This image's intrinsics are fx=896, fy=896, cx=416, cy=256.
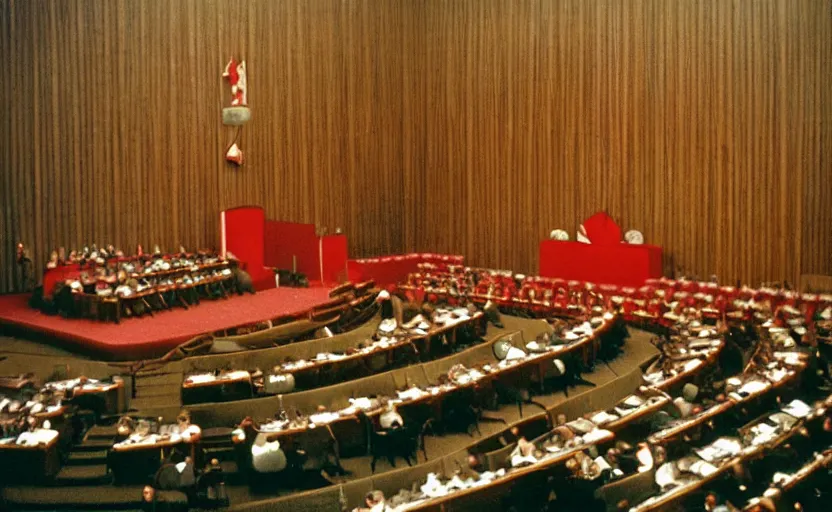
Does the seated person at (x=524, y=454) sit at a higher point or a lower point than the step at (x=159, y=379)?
lower

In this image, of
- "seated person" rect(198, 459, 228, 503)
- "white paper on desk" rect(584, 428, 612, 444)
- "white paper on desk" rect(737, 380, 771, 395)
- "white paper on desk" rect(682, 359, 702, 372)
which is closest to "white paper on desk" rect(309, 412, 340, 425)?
"seated person" rect(198, 459, 228, 503)

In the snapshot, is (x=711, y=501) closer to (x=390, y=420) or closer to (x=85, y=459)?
(x=390, y=420)

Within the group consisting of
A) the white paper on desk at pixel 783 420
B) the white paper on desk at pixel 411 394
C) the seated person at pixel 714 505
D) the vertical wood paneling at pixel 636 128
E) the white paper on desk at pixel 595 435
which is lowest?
the seated person at pixel 714 505

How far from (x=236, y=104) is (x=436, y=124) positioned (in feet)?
16.0

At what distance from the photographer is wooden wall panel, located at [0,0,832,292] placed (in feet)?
52.3

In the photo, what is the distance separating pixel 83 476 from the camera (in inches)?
370

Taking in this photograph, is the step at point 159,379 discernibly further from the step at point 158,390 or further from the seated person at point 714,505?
the seated person at point 714,505

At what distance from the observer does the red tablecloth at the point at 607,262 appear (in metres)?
16.7

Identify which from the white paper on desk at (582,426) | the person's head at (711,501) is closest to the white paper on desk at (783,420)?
the white paper on desk at (582,426)

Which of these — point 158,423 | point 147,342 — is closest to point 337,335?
point 147,342

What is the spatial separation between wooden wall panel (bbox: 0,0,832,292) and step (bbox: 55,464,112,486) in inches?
328

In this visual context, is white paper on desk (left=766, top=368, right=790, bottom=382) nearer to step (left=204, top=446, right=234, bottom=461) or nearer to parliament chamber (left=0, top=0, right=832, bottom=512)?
parliament chamber (left=0, top=0, right=832, bottom=512)

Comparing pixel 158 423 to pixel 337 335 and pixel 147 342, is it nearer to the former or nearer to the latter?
pixel 147 342

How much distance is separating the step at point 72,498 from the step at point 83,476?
6.3 inches
